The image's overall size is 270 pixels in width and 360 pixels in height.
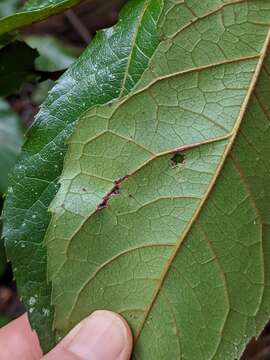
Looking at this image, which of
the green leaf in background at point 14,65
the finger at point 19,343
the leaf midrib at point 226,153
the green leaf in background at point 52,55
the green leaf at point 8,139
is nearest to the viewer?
the leaf midrib at point 226,153

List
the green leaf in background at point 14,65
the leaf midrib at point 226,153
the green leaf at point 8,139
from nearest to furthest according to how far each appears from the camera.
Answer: the leaf midrib at point 226,153, the green leaf in background at point 14,65, the green leaf at point 8,139

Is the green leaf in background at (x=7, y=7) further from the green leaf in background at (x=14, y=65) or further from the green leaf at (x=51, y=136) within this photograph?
the green leaf at (x=51, y=136)

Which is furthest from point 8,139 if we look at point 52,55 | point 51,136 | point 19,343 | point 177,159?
point 177,159

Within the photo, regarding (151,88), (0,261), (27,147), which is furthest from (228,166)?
(0,261)

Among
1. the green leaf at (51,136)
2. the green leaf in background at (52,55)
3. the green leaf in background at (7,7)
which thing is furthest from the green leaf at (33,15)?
the green leaf in background at (7,7)

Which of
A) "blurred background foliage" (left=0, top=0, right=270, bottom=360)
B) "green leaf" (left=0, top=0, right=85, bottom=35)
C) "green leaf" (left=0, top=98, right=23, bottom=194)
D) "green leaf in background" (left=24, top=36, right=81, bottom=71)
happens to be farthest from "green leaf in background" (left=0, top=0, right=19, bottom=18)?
"green leaf" (left=0, top=0, right=85, bottom=35)

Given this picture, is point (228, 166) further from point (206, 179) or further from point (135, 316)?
point (135, 316)
